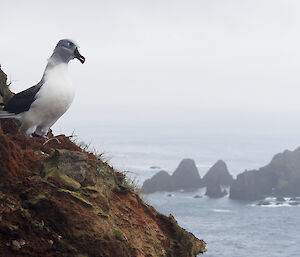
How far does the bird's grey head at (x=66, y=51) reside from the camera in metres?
10.1

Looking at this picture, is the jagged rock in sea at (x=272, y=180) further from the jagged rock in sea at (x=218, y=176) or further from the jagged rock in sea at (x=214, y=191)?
the jagged rock in sea at (x=218, y=176)

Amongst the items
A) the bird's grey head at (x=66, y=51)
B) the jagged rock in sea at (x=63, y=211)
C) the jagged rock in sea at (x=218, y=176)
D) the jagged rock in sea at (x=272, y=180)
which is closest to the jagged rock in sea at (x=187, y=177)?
the jagged rock in sea at (x=218, y=176)

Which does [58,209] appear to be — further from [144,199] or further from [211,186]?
[211,186]

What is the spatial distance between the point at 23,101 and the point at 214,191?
128347 millimetres

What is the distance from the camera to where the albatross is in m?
9.64

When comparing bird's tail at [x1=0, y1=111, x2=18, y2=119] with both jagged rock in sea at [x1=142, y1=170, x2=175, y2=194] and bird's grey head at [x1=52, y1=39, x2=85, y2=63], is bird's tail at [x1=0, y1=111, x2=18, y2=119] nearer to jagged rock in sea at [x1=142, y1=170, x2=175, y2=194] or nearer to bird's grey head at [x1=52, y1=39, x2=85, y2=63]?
bird's grey head at [x1=52, y1=39, x2=85, y2=63]

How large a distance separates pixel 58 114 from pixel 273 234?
9605cm

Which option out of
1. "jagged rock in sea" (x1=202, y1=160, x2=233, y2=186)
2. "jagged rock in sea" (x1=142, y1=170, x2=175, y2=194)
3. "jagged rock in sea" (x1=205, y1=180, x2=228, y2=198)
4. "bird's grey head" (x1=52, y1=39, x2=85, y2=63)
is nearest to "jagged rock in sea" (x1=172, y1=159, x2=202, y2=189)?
"jagged rock in sea" (x1=202, y1=160, x2=233, y2=186)

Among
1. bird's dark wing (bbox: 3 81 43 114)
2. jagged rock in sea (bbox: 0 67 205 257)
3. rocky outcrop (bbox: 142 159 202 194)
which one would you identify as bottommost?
jagged rock in sea (bbox: 0 67 205 257)

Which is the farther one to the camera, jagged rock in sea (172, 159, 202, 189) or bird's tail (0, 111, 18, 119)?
jagged rock in sea (172, 159, 202, 189)

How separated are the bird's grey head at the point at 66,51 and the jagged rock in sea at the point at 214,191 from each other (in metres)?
128

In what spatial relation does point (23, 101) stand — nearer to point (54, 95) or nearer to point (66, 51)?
point (54, 95)

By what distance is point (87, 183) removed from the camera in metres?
9.11

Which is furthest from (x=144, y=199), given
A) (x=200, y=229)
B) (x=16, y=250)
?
(x=200, y=229)
